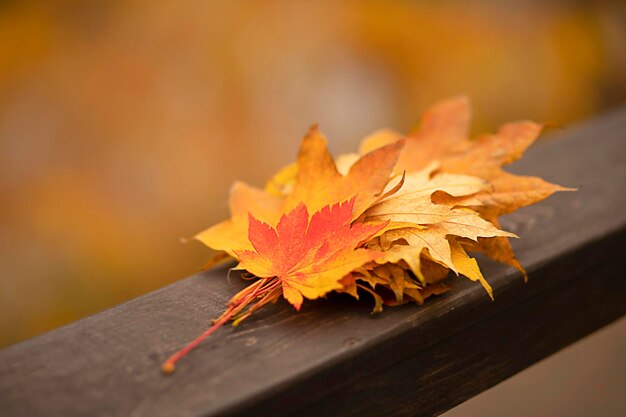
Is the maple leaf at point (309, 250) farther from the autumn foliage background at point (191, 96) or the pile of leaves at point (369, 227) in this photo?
the autumn foliage background at point (191, 96)

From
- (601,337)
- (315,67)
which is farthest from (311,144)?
(315,67)

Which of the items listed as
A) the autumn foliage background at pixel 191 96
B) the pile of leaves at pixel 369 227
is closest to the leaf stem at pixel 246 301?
the pile of leaves at pixel 369 227

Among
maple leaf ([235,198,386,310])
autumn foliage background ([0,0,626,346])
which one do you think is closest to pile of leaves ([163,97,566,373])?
maple leaf ([235,198,386,310])

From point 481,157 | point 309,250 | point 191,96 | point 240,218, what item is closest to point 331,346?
point 309,250

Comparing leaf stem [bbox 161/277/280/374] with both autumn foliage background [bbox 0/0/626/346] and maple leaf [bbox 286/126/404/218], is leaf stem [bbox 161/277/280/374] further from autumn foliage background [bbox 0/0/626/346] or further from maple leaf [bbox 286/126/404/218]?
autumn foliage background [bbox 0/0/626/346]

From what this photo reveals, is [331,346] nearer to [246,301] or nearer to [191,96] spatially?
[246,301]
